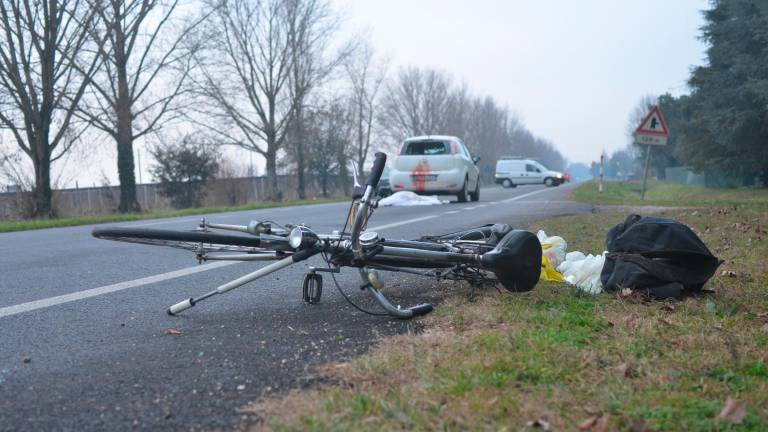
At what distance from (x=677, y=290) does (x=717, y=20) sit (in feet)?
103

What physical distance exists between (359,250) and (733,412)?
222cm

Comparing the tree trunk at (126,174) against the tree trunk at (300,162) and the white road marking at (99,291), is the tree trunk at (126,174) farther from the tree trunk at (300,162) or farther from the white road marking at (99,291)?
the white road marking at (99,291)

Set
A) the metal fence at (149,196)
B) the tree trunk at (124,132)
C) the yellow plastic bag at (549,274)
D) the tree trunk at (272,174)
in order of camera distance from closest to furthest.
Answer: the yellow plastic bag at (549,274) → the metal fence at (149,196) → the tree trunk at (124,132) → the tree trunk at (272,174)

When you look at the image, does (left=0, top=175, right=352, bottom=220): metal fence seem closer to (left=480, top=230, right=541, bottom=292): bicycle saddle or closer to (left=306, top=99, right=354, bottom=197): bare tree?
(left=306, top=99, right=354, bottom=197): bare tree

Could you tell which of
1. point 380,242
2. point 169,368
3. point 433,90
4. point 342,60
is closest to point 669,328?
point 380,242

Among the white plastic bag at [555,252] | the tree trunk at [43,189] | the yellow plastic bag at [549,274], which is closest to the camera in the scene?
the yellow plastic bag at [549,274]

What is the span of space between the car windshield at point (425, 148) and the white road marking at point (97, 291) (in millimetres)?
12256

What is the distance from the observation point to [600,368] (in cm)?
302

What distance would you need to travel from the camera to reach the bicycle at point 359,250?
403 cm

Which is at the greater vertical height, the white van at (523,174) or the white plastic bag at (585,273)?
the white van at (523,174)

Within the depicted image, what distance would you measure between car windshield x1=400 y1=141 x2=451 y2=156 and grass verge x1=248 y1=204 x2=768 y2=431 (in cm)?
1389

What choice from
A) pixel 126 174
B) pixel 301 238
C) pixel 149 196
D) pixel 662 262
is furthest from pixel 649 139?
pixel 149 196

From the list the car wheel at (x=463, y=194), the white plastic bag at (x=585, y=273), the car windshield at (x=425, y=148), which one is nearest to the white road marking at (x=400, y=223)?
the white plastic bag at (x=585, y=273)

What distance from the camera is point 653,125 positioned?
18.8 meters
